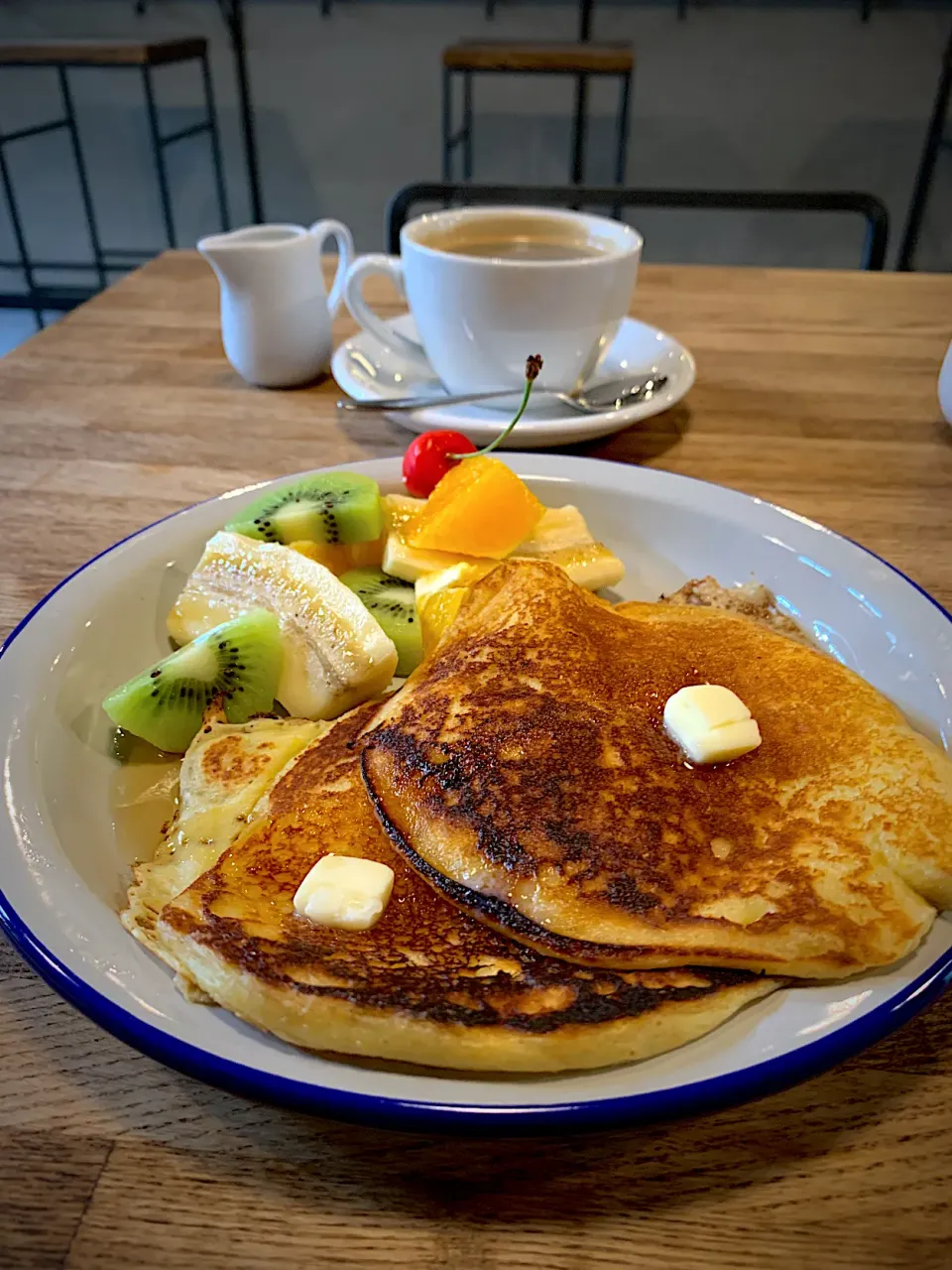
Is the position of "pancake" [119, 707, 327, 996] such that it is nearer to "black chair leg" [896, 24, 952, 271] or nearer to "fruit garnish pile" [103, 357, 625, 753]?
"fruit garnish pile" [103, 357, 625, 753]

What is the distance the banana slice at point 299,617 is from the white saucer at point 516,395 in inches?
20.3

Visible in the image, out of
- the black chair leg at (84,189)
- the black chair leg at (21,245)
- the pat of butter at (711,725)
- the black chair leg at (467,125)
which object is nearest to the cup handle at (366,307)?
the pat of butter at (711,725)

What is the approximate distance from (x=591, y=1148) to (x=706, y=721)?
1.23ft

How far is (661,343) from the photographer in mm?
1914

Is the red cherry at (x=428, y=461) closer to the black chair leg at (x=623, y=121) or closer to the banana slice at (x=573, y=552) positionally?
the banana slice at (x=573, y=552)

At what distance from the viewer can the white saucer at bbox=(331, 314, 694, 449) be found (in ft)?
5.15

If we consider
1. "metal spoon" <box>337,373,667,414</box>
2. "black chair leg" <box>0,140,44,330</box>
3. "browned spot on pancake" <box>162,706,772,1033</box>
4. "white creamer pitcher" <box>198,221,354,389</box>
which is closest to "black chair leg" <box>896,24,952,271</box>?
"metal spoon" <box>337,373,667,414</box>

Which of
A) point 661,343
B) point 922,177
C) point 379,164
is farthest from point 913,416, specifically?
point 379,164

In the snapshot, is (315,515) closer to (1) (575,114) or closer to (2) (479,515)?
(2) (479,515)

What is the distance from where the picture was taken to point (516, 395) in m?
1.70

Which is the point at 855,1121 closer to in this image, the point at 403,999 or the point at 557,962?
the point at 557,962

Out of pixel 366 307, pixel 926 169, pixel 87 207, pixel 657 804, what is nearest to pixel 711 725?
pixel 657 804

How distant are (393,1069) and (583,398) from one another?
138 cm

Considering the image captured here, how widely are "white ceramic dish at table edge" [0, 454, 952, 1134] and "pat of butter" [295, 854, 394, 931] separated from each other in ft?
0.35
